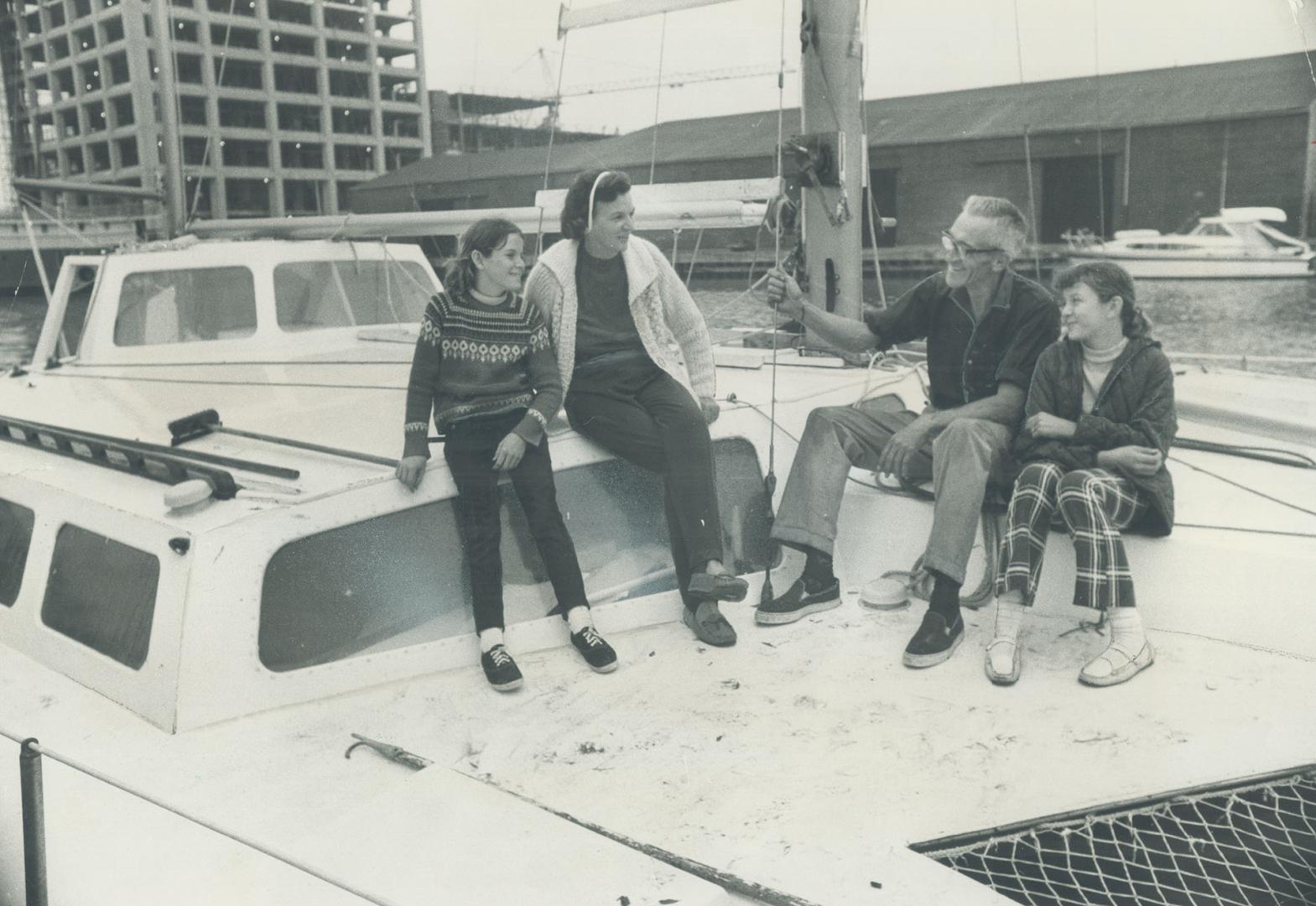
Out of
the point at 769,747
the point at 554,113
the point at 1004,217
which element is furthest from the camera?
the point at 554,113

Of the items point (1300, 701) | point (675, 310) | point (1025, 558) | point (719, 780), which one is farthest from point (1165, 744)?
point (675, 310)

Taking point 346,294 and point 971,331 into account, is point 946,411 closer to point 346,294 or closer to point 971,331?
point 971,331

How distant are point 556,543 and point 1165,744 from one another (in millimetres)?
1544

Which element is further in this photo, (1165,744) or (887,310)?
(887,310)

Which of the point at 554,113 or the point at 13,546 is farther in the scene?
the point at 554,113

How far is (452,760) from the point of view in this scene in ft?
8.11

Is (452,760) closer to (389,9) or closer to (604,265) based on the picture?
(604,265)

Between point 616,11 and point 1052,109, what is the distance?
16549 mm

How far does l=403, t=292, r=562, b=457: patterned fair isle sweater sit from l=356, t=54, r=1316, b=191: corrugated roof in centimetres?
918

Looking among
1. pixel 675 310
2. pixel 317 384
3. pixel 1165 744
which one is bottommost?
pixel 1165 744

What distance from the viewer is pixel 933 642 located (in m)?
3.02

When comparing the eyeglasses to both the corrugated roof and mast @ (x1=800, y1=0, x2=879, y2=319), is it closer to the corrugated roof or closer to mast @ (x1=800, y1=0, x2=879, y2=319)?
mast @ (x1=800, y1=0, x2=879, y2=319)

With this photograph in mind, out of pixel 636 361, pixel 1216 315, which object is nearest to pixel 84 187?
pixel 636 361

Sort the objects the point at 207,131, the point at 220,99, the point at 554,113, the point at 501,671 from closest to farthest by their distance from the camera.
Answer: the point at 501,671, the point at 554,113, the point at 220,99, the point at 207,131
